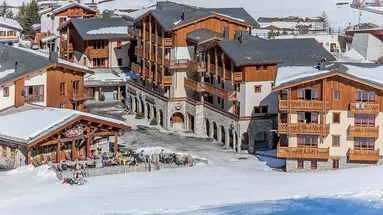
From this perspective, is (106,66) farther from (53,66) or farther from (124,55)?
(53,66)

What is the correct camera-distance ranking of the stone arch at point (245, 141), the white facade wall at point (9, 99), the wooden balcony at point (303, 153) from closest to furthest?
the wooden balcony at point (303, 153)
the white facade wall at point (9, 99)
the stone arch at point (245, 141)

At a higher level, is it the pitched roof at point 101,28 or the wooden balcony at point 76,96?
the pitched roof at point 101,28

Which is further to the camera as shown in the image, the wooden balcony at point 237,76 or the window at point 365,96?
the wooden balcony at point 237,76

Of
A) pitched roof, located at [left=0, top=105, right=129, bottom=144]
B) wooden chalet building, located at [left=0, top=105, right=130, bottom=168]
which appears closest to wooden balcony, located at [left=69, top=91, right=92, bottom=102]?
pitched roof, located at [left=0, top=105, right=129, bottom=144]

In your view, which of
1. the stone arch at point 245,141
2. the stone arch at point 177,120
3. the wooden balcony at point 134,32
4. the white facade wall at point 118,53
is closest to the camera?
the stone arch at point 245,141

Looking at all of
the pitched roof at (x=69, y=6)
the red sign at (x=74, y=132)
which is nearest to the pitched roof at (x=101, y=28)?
the pitched roof at (x=69, y=6)

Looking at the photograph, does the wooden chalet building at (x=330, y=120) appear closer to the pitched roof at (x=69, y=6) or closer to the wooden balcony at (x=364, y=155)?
the wooden balcony at (x=364, y=155)

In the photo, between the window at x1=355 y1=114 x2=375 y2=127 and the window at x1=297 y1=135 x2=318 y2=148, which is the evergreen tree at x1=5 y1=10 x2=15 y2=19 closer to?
the window at x1=297 y1=135 x2=318 y2=148

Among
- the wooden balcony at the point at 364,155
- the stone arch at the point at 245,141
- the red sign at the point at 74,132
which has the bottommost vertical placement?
the wooden balcony at the point at 364,155
